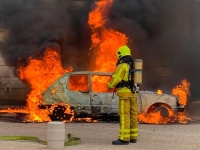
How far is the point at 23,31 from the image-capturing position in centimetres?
1341

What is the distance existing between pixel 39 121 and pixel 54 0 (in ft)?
18.0

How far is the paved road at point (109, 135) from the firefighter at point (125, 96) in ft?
0.70

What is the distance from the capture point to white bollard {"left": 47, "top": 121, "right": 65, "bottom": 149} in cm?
711

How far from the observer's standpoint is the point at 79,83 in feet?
37.1

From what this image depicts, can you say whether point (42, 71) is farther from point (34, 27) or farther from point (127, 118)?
point (127, 118)

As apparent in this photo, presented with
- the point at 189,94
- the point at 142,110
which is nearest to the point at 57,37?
the point at 142,110

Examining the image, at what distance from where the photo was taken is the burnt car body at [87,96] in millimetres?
11086

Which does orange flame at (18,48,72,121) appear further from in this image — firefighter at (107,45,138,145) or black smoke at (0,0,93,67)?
firefighter at (107,45,138,145)

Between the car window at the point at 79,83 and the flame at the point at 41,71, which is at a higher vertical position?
the flame at the point at 41,71

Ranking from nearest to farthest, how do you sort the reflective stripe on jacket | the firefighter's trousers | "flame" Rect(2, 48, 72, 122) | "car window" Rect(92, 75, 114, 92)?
the firefighter's trousers, the reflective stripe on jacket, "car window" Rect(92, 75, 114, 92), "flame" Rect(2, 48, 72, 122)

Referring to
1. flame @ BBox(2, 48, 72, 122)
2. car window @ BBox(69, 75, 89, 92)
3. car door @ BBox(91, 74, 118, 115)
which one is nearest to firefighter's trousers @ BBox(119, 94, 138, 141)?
car door @ BBox(91, 74, 118, 115)

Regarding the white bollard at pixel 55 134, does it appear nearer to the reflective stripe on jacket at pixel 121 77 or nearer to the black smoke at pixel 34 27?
the reflective stripe on jacket at pixel 121 77

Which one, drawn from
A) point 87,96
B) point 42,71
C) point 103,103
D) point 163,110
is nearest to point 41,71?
point 42,71

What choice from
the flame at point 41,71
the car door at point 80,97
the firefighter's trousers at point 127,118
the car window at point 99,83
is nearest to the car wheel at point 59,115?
the car door at point 80,97
